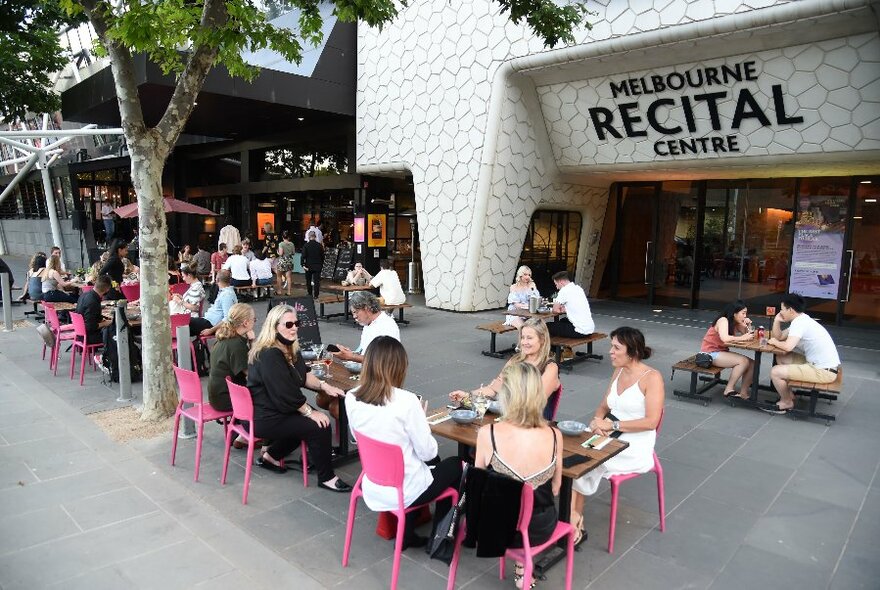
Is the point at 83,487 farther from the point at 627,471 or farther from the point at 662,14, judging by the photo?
the point at 662,14

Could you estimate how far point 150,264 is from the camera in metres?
5.76

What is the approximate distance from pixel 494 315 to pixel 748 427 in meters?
7.10

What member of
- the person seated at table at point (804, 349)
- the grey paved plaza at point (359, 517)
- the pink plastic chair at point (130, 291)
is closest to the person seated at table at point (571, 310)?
the grey paved plaza at point (359, 517)

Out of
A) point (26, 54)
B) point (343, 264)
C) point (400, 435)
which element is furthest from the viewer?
point (343, 264)

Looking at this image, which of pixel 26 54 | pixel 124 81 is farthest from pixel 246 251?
pixel 124 81

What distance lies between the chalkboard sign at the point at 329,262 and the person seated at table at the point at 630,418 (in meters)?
15.1

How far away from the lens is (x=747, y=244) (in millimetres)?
13359

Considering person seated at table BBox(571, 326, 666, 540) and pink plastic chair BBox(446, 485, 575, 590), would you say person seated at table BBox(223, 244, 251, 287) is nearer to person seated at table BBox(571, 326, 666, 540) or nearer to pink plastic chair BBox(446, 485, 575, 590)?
person seated at table BBox(571, 326, 666, 540)

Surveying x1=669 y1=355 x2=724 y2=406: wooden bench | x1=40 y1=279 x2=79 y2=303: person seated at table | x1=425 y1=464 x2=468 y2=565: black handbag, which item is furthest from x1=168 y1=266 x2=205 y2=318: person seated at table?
x1=669 y1=355 x2=724 y2=406: wooden bench

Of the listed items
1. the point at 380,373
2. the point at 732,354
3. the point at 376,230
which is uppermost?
the point at 376,230

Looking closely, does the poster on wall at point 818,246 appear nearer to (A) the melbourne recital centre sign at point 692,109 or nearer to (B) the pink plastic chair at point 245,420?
(A) the melbourne recital centre sign at point 692,109

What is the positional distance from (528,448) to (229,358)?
2939 millimetres

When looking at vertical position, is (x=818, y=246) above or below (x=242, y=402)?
above

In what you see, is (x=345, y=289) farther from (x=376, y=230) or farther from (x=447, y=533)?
(x=447, y=533)
